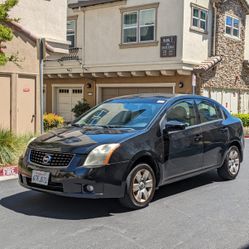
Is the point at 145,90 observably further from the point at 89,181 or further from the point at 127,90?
the point at 89,181

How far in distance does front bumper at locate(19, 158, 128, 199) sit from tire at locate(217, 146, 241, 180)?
119 inches

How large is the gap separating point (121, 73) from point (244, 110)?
8.06 metres

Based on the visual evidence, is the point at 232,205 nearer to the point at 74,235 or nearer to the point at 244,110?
the point at 74,235

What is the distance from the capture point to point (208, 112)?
7.85m

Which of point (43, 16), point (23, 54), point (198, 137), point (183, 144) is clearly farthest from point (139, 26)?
point (183, 144)

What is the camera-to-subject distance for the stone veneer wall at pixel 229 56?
21.4 metres

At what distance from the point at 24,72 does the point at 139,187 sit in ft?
24.9

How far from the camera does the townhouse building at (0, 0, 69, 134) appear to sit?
12000mm

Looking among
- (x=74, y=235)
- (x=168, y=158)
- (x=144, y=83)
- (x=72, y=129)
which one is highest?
(x=144, y=83)

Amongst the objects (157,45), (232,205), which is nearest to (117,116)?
(232,205)

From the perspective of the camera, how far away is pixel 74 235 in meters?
4.94

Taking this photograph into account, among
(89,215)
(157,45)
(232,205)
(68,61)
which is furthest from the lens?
(68,61)

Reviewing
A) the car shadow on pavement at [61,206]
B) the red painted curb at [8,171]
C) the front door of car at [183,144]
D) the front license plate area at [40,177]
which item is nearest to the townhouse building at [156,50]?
the red painted curb at [8,171]

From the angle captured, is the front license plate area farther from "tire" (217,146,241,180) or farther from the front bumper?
"tire" (217,146,241,180)
